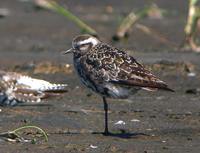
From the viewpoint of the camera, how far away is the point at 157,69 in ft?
41.9

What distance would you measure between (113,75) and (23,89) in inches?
74.2

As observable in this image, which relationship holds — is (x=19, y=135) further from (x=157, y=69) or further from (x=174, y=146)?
(x=157, y=69)

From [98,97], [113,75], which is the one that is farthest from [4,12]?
[113,75]

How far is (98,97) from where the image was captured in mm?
11078

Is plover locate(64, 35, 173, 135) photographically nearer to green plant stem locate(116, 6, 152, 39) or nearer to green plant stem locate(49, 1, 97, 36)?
green plant stem locate(49, 1, 97, 36)

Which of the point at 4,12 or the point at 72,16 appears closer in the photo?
the point at 72,16

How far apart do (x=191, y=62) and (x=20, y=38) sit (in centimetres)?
404

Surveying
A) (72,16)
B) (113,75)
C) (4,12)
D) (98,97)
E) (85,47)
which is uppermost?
(4,12)

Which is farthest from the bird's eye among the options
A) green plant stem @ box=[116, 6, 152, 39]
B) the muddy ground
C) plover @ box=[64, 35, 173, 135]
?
green plant stem @ box=[116, 6, 152, 39]

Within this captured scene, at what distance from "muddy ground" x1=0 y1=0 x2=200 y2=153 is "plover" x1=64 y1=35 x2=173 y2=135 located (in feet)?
1.30

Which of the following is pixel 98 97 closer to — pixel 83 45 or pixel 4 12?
pixel 83 45

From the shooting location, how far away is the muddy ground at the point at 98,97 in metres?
8.48

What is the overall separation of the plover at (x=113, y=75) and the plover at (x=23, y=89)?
1353 millimetres

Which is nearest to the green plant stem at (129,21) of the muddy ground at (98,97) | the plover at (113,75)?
the muddy ground at (98,97)
